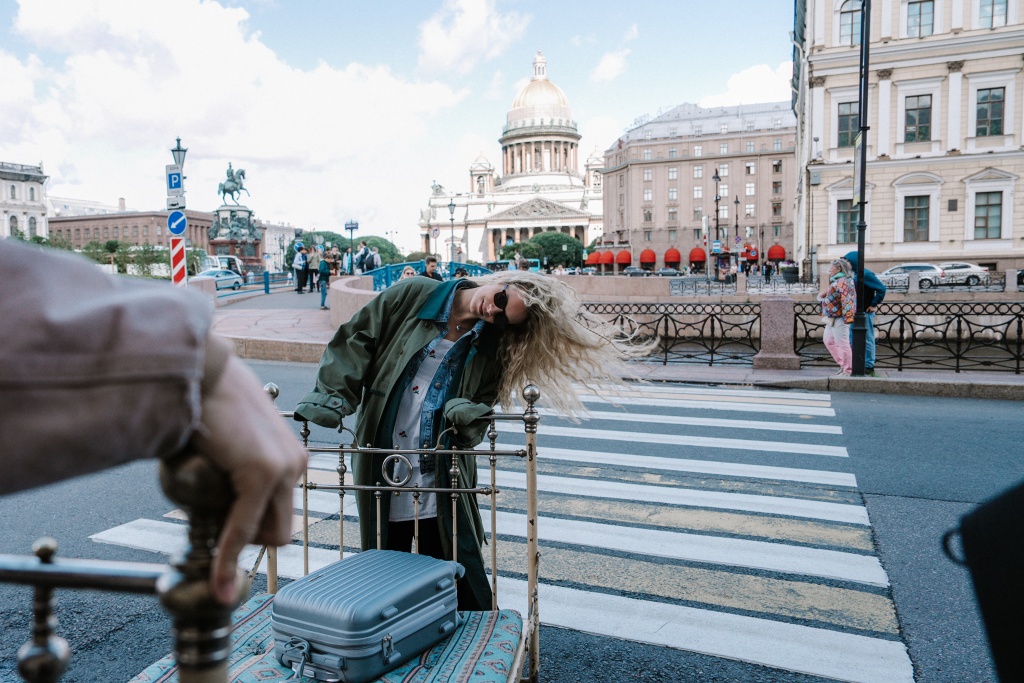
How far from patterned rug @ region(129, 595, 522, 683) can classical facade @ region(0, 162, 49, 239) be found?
102194 mm

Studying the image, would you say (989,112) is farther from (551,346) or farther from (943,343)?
(551,346)

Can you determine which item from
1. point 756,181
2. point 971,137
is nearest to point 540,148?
point 756,181

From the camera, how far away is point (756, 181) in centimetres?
10388

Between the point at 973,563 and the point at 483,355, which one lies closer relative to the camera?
the point at 973,563

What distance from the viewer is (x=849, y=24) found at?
4031 centimetres

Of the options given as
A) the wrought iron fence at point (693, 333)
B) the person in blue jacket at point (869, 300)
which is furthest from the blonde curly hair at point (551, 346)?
the person in blue jacket at point (869, 300)

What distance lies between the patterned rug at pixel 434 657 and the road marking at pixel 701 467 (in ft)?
15.0

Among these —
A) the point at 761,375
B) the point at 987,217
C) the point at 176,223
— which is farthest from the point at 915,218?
the point at 176,223

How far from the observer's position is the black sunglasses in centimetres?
359

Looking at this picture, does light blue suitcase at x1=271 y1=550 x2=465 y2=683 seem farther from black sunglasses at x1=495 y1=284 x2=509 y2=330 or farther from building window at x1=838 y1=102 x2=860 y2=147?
building window at x1=838 y1=102 x2=860 y2=147

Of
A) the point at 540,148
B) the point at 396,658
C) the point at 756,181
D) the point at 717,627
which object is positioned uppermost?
the point at 540,148

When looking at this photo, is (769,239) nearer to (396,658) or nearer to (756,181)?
(756,181)

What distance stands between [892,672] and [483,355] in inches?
97.7

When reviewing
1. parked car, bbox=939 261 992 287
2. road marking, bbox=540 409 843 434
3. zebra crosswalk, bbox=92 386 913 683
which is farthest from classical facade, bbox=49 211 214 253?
zebra crosswalk, bbox=92 386 913 683
